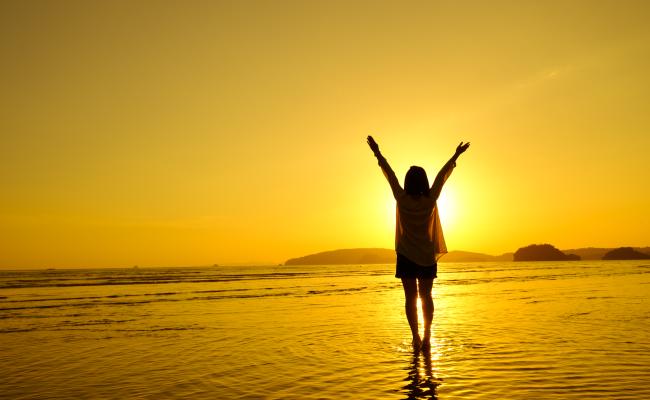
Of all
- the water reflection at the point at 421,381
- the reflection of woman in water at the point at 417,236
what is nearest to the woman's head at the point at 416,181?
the reflection of woman in water at the point at 417,236

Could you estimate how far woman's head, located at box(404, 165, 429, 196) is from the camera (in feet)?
26.2

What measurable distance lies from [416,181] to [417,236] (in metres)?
0.85

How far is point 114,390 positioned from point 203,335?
4960mm

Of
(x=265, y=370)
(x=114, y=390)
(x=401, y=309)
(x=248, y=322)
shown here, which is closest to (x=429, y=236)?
(x=265, y=370)

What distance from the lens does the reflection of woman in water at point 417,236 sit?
7934 mm

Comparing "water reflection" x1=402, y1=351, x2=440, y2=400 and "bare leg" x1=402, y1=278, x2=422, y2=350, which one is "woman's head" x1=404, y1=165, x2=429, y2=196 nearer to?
"bare leg" x1=402, y1=278, x2=422, y2=350

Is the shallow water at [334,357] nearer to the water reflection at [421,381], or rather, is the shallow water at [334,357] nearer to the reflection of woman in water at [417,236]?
the water reflection at [421,381]

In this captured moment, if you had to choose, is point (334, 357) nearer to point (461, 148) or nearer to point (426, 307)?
point (426, 307)

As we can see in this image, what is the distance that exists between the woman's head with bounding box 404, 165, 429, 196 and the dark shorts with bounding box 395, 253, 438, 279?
Answer: 3.39ft

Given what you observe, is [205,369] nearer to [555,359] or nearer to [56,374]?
[56,374]

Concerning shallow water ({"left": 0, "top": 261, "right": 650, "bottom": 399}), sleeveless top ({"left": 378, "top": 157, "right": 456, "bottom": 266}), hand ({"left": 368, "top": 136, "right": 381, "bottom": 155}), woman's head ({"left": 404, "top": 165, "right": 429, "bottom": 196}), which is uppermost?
hand ({"left": 368, "top": 136, "right": 381, "bottom": 155})

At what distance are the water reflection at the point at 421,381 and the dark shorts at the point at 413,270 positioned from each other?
3.94ft

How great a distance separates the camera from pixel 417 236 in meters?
8.04

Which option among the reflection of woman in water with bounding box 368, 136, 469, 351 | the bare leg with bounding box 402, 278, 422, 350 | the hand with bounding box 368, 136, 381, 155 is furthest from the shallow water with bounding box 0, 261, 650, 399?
the hand with bounding box 368, 136, 381, 155
